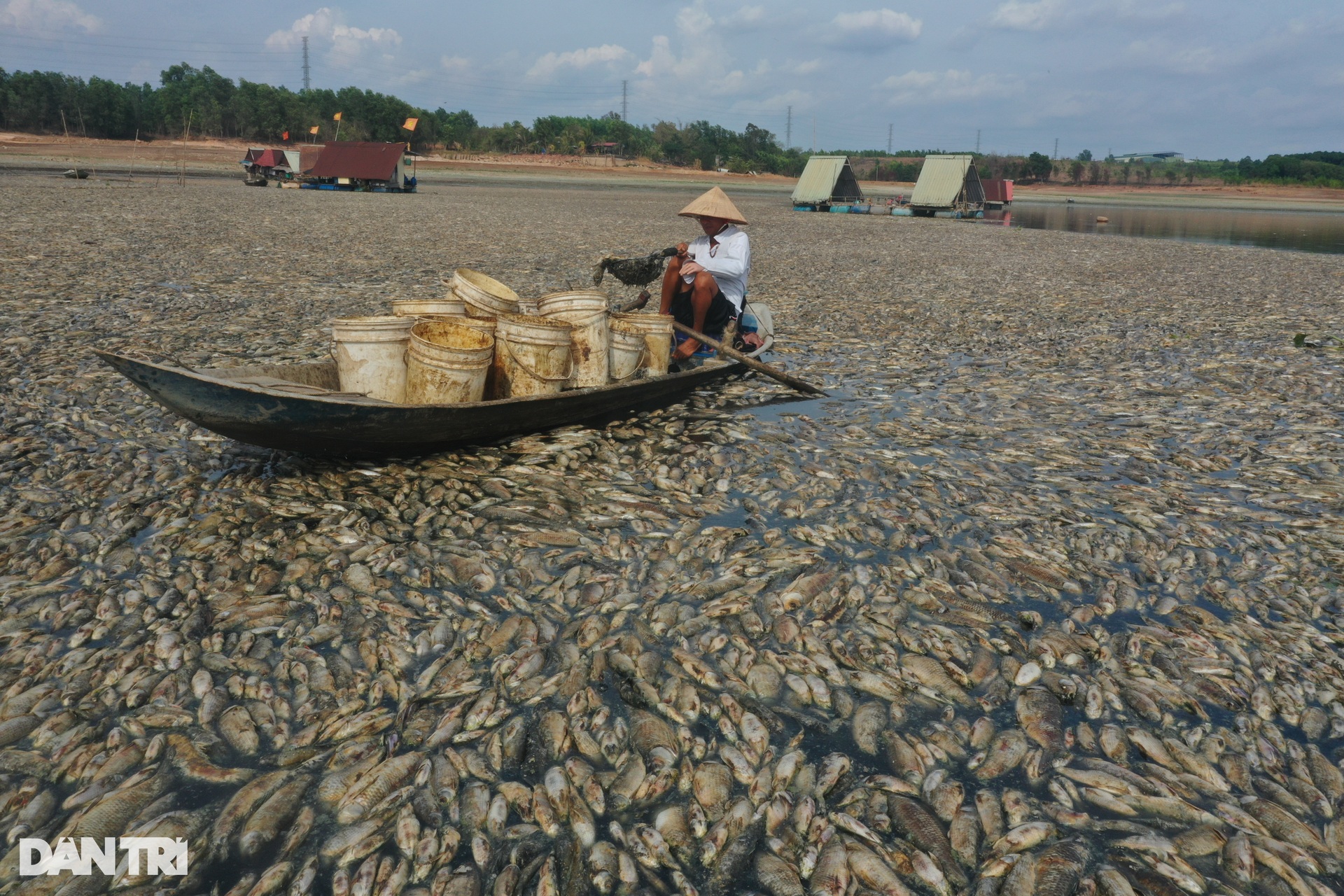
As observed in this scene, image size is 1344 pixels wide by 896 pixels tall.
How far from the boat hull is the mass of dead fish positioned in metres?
0.28

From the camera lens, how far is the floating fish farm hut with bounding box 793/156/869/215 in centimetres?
5400

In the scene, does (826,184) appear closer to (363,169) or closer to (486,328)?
(363,169)

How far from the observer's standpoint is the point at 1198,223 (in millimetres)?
57344

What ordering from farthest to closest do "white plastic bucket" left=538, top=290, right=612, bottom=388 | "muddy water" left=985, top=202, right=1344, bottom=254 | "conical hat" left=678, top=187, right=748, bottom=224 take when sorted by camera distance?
"muddy water" left=985, top=202, right=1344, bottom=254 < "conical hat" left=678, top=187, right=748, bottom=224 < "white plastic bucket" left=538, top=290, right=612, bottom=388

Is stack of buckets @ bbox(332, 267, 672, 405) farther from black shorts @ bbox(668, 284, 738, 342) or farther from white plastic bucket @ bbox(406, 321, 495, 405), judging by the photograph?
black shorts @ bbox(668, 284, 738, 342)

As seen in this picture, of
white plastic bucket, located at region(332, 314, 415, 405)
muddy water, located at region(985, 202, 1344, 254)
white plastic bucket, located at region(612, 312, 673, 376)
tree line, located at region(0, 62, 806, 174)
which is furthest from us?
tree line, located at region(0, 62, 806, 174)

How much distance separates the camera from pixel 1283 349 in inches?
504

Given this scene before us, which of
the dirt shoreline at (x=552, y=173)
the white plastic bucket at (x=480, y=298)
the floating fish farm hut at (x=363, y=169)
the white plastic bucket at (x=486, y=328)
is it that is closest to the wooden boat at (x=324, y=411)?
the white plastic bucket at (x=486, y=328)

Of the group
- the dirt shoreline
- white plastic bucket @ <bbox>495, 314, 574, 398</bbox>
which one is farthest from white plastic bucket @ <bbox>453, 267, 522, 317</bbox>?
the dirt shoreline

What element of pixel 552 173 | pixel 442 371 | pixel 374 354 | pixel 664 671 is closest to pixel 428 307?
pixel 374 354

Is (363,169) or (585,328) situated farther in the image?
(363,169)

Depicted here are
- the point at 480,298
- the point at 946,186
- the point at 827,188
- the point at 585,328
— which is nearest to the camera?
the point at 480,298

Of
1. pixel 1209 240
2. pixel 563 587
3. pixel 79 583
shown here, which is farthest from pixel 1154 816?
pixel 1209 240

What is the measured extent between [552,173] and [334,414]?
3502 inches
